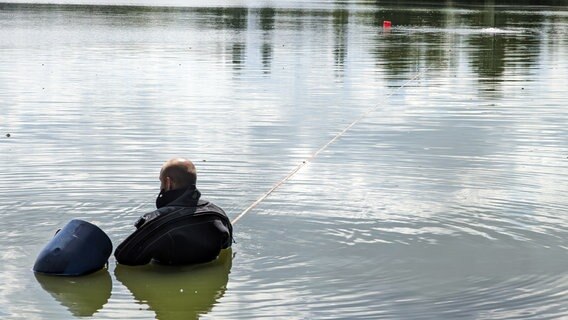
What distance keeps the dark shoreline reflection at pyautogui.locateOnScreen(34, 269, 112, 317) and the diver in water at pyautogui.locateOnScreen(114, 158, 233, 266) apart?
33 cm

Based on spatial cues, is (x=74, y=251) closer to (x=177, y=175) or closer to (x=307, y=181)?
(x=177, y=175)

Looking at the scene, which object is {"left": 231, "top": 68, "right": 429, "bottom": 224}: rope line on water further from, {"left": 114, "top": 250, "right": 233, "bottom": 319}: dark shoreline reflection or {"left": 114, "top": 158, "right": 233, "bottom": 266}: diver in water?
{"left": 114, "top": 250, "right": 233, "bottom": 319}: dark shoreline reflection

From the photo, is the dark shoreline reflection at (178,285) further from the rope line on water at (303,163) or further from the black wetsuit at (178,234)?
the rope line on water at (303,163)

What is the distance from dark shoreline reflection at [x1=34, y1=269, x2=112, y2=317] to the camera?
8352 mm

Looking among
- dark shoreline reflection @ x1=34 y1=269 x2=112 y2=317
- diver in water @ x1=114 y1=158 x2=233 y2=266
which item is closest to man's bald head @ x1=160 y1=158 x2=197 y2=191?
diver in water @ x1=114 y1=158 x2=233 y2=266

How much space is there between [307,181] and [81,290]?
Result: 4.50 meters

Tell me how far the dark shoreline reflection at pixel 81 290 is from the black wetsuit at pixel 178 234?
308 mm

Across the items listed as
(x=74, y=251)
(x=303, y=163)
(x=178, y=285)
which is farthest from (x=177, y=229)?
(x=303, y=163)

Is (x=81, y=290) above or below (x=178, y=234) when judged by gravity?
below

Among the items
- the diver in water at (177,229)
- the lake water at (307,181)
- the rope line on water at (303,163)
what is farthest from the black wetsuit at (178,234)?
the rope line on water at (303,163)

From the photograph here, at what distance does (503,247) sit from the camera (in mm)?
9930

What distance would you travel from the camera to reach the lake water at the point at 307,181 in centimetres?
859

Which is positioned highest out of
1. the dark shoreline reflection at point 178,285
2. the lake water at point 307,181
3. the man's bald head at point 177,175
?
the man's bald head at point 177,175

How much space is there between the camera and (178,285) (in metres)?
8.89
